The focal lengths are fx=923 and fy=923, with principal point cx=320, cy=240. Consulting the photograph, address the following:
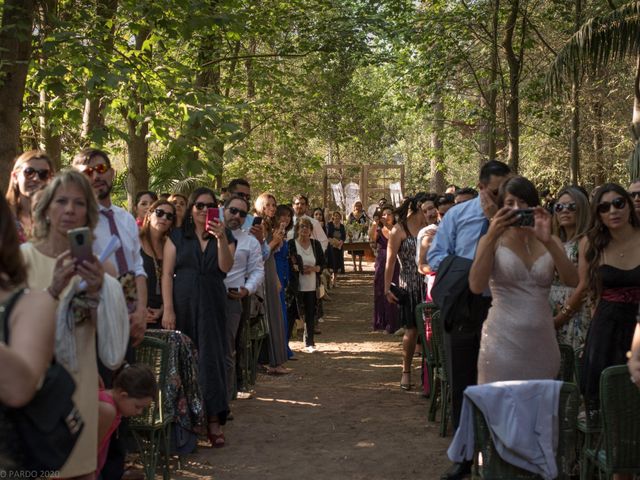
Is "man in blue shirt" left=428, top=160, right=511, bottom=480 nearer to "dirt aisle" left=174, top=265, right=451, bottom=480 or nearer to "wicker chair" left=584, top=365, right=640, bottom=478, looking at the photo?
"dirt aisle" left=174, top=265, right=451, bottom=480

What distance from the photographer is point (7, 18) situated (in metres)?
8.94

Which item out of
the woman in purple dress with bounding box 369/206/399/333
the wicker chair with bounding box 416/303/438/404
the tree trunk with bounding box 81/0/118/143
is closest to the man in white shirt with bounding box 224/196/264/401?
the wicker chair with bounding box 416/303/438/404

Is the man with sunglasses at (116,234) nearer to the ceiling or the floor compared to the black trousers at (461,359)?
nearer to the ceiling

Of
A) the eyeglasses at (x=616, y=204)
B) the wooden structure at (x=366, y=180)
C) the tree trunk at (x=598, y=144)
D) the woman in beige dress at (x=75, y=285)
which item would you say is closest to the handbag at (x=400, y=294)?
the eyeglasses at (x=616, y=204)

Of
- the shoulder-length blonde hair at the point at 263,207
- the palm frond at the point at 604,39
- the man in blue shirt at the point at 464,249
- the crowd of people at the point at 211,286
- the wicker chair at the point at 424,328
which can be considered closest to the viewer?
the crowd of people at the point at 211,286

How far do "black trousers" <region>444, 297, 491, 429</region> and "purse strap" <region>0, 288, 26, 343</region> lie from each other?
422 cm

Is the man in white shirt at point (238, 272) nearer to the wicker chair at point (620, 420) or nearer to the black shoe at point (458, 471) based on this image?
the black shoe at point (458, 471)

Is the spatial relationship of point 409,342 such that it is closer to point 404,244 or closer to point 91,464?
point 404,244

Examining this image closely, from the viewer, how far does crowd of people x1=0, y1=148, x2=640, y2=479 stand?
12.2 ft

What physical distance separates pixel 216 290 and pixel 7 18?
349 centimetres

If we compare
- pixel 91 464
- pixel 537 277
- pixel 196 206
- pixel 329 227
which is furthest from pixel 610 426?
pixel 329 227

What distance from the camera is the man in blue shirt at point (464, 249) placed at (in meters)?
6.50

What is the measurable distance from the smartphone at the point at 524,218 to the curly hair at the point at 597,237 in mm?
968

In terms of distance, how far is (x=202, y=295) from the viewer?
7832 mm
